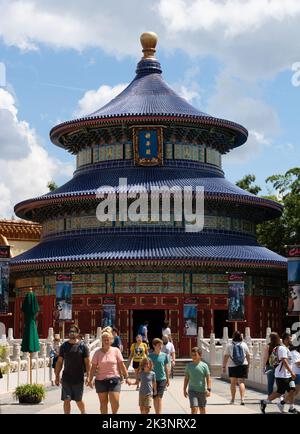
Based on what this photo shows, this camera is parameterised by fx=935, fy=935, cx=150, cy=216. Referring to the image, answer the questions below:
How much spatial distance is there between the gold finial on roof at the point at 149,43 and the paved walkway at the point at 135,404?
134 feet

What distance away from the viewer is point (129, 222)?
192ft

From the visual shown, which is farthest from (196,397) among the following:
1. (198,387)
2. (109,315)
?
(109,315)

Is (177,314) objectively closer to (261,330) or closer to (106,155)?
(261,330)

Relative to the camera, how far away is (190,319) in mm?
54656

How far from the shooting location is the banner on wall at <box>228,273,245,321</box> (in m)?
51.9

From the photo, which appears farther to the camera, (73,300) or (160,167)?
(160,167)

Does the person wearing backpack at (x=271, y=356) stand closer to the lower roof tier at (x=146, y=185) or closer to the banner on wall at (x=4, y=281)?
the banner on wall at (x=4, y=281)

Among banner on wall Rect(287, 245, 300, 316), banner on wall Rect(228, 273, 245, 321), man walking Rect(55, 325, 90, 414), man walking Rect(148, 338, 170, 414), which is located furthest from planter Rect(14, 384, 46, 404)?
banner on wall Rect(228, 273, 245, 321)

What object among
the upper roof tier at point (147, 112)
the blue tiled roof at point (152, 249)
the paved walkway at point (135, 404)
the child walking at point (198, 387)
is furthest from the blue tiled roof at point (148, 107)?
the child walking at point (198, 387)

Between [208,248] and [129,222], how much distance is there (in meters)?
5.46

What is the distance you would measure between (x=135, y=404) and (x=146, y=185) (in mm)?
31669

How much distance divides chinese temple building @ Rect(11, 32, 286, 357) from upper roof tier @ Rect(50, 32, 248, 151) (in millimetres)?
94
